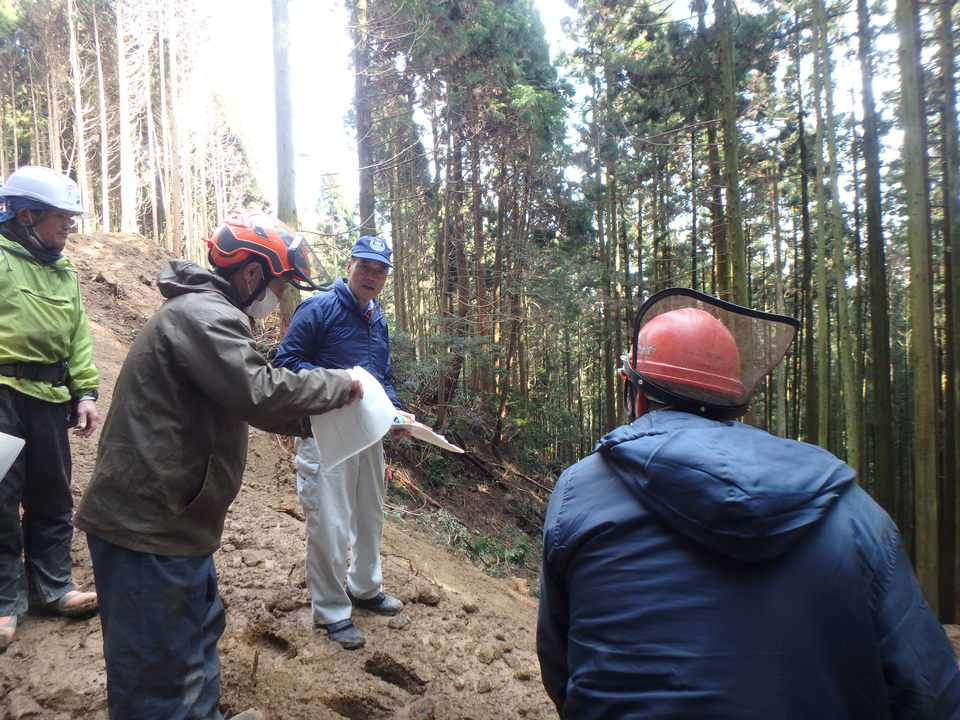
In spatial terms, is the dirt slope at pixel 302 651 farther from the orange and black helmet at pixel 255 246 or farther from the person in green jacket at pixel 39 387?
the orange and black helmet at pixel 255 246

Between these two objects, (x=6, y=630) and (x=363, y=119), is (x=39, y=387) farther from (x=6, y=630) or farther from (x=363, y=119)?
(x=363, y=119)

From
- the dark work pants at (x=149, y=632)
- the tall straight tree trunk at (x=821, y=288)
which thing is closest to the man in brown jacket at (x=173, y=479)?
the dark work pants at (x=149, y=632)

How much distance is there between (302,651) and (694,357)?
8.36 feet

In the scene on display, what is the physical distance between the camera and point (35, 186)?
260 centimetres

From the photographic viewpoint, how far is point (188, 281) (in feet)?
6.79

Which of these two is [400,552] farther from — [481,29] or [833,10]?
[833,10]

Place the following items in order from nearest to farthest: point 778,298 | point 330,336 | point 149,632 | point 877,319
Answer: point 149,632 < point 330,336 < point 877,319 < point 778,298

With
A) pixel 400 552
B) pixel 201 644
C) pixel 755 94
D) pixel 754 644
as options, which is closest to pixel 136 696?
pixel 201 644

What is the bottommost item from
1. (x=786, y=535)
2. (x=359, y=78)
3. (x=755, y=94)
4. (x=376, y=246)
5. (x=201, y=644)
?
(x=201, y=644)

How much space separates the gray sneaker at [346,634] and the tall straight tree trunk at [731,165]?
6.62 metres

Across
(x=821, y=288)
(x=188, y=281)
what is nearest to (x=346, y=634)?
(x=188, y=281)

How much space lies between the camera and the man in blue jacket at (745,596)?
1068 millimetres

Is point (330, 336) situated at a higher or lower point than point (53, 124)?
lower

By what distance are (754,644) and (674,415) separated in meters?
0.50
